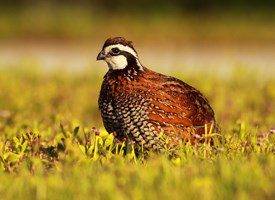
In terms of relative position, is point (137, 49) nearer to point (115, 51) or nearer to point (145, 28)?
point (145, 28)

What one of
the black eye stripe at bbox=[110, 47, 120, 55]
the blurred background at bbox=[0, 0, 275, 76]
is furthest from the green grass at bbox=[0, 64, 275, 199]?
the blurred background at bbox=[0, 0, 275, 76]

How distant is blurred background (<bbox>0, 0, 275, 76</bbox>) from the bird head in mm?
9876

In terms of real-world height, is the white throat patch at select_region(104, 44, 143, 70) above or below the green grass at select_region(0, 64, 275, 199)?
above

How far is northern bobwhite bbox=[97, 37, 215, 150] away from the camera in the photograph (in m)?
6.12

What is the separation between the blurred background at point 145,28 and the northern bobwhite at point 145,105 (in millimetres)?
9881

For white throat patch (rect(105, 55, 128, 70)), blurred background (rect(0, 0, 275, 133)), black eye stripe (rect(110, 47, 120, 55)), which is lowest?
blurred background (rect(0, 0, 275, 133))

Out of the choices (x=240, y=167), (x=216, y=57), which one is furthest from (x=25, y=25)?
(x=240, y=167)

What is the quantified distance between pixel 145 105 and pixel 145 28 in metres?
15.6

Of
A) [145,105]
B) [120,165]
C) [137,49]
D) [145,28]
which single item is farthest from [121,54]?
[145,28]

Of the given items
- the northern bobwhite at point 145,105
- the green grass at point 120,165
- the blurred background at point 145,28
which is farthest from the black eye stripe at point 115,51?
the blurred background at point 145,28

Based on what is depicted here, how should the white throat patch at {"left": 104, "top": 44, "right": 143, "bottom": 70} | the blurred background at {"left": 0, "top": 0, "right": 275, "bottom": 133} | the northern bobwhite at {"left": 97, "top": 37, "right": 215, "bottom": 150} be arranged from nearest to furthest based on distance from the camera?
the northern bobwhite at {"left": 97, "top": 37, "right": 215, "bottom": 150} → the white throat patch at {"left": 104, "top": 44, "right": 143, "bottom": 70} → the blurred background at {"left": 0, "top": 0, "right": 275, "bottom": 133}

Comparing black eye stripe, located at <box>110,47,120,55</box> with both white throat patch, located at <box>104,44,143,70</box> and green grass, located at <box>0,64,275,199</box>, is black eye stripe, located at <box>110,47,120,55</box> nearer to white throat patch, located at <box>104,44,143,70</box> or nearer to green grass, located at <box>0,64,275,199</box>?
white throat patch, located at <box>104,44,143,70</box>

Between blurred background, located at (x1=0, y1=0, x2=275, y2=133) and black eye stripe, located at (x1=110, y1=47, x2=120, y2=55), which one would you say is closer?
black eye stripe, located at (x1=110, y1=47, x2=120, y2=55)

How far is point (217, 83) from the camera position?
11.0 metres
